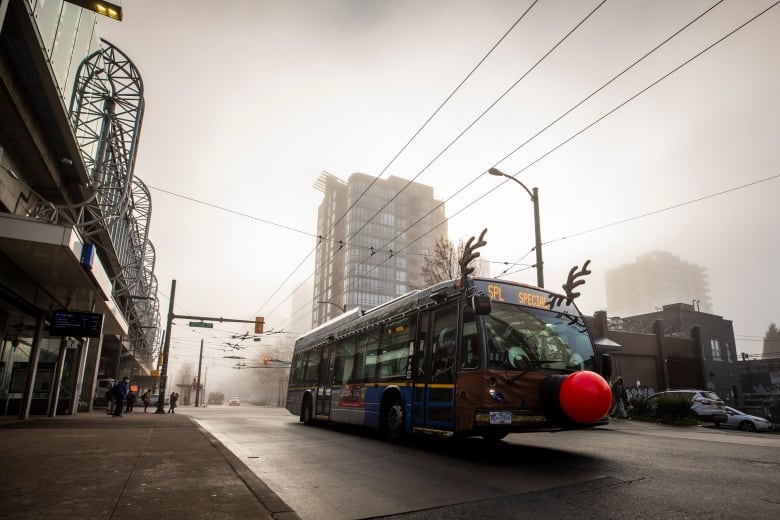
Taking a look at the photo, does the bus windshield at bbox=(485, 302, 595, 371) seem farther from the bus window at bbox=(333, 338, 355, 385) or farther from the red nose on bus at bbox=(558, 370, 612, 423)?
the bus window at bbox=(333, 338, 355, 385)

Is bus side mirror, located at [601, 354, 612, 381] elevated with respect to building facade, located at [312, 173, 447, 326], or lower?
lower

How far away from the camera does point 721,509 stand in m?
3.98

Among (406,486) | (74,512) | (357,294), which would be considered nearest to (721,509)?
(406,486)

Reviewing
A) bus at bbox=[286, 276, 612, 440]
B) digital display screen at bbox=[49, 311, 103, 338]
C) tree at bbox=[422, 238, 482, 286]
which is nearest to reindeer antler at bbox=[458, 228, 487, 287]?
bus at bbox=[286, 276, 612, 440]

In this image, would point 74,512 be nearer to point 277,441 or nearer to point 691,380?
point 277,441

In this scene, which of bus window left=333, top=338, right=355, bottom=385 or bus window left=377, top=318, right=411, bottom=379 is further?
bus window left=333, top=338, right=355, bottom=385

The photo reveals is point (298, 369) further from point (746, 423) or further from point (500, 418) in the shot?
point (746, 423)

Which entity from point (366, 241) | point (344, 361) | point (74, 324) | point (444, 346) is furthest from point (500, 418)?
point (366, 241)

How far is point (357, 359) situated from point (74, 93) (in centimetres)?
1179

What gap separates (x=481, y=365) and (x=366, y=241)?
10516cm

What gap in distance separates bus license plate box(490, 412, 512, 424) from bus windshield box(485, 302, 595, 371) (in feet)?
2.32

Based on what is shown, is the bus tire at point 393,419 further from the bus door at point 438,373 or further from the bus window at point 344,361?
the bus window at point 344,361

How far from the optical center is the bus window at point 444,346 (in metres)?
7.79

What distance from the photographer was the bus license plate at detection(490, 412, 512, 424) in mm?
6609
